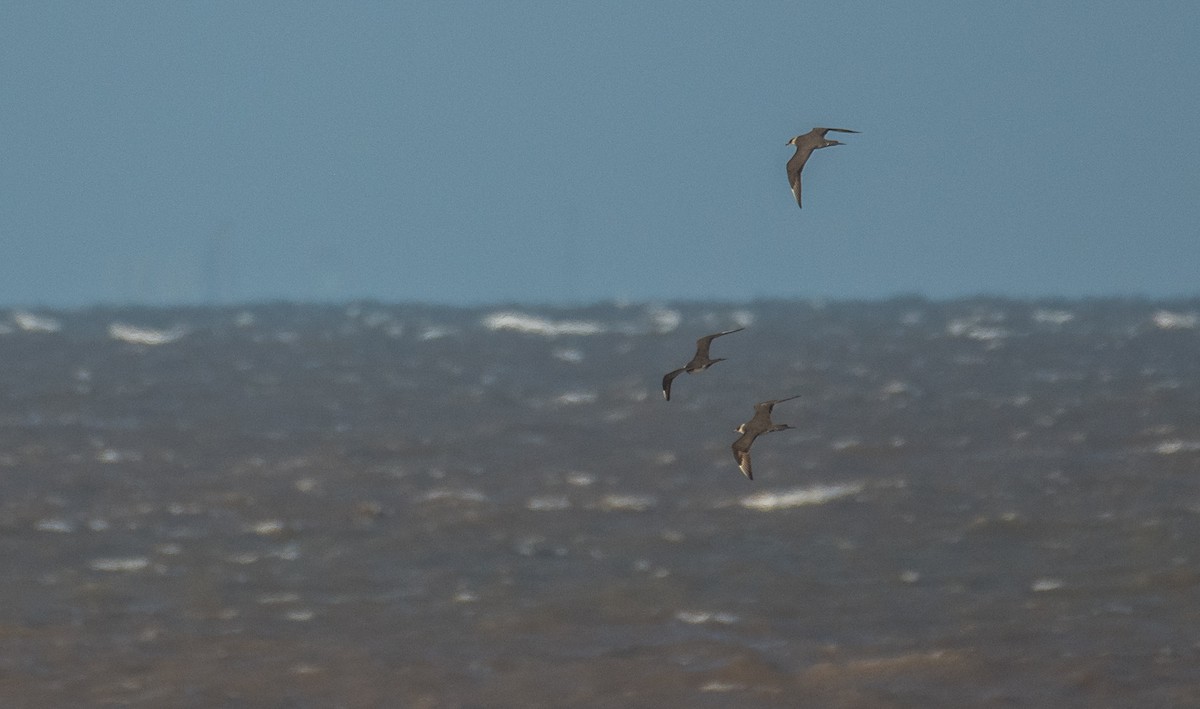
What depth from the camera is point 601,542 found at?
836 inches

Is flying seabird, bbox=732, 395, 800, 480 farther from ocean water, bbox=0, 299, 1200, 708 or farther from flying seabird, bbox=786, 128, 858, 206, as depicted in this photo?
ocean water, bbox=0, 299, 1200, 708

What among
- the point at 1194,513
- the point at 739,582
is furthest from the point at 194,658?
the point at 1194,513

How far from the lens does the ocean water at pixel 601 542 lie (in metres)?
15.9

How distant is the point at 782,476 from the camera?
2588 centimetres

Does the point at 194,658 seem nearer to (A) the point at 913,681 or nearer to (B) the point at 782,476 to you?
(A) the point at 913,681

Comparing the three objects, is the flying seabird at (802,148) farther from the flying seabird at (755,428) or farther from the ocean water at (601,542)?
the ocean water at (601,542)

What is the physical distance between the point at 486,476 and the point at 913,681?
37.4ft

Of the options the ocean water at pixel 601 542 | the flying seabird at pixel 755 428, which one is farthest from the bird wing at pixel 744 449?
the ocean water at pixel 601 542

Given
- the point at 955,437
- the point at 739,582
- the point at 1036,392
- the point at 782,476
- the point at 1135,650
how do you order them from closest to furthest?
the point at 1135,650, the point at 739,582, the point at 782,476, the point at 955,437, the point at 1036,392

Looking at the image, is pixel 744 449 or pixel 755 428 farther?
pixel 744 449

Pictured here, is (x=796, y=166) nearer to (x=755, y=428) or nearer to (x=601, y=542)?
(x=755, y=428)

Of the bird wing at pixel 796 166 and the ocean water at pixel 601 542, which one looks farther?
the ocean water at pixel 601 542

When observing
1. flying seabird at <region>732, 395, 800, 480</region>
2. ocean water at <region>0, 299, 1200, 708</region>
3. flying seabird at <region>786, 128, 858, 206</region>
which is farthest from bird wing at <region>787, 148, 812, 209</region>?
ocean water at <region>0, 299, 1200, 708</region>

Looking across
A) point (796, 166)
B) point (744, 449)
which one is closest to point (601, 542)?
point (744, 449)
